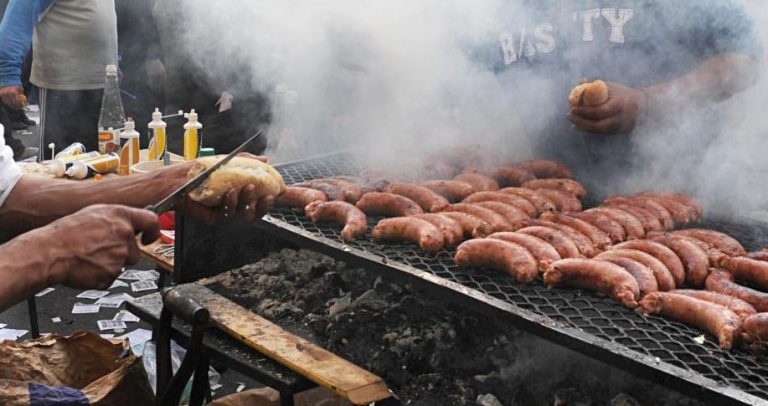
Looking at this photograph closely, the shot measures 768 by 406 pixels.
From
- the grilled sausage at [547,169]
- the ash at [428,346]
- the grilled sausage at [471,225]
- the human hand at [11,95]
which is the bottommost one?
the ash at [428,346]

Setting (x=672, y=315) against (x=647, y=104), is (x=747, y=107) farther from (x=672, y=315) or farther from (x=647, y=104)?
(x=672, y=315)

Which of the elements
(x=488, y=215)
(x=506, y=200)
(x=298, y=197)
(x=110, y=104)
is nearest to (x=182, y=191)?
(x=298, y=197)

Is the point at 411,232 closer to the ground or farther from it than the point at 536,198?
closer to the ground

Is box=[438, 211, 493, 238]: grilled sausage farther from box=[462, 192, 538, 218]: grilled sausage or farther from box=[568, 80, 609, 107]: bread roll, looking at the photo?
box=[568, 80, 609, 107]: bread roll

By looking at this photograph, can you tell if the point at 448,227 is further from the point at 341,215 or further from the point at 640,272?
the point at 640,272

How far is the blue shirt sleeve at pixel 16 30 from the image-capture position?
21.8 feet

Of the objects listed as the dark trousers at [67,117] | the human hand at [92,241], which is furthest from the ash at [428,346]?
the dark trousers at [67,117]

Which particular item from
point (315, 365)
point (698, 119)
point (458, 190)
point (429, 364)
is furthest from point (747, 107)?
point (315, 365)

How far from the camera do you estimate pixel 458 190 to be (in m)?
3.92

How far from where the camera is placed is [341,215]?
11.2ft

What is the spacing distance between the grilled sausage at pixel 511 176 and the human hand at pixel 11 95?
5123 millimetres

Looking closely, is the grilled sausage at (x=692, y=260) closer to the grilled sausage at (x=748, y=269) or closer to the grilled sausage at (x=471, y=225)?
the grilled sausage at (x=748, y=269)

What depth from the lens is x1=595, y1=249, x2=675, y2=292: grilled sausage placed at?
9.37 feet

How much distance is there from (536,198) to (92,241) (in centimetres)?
232
